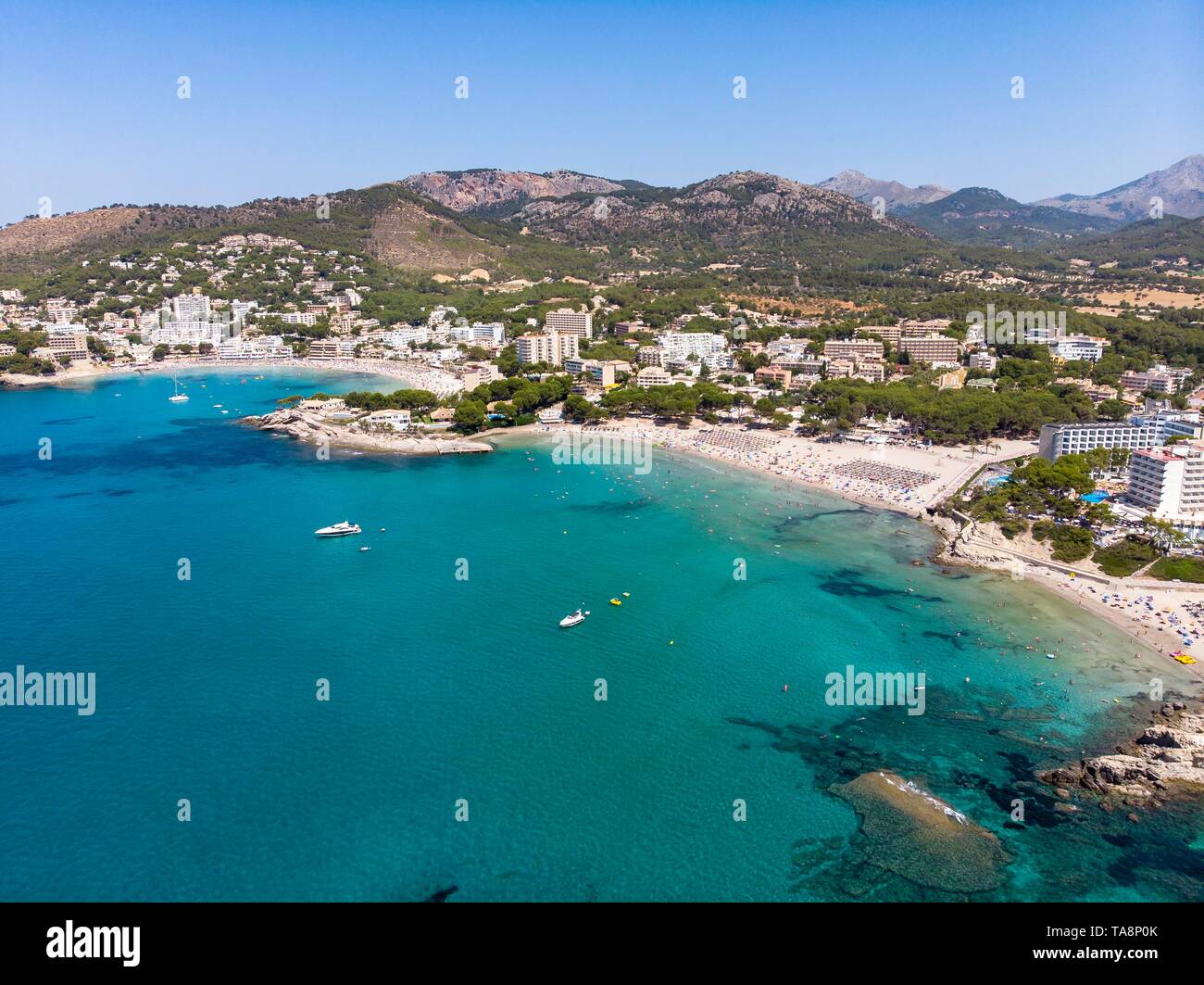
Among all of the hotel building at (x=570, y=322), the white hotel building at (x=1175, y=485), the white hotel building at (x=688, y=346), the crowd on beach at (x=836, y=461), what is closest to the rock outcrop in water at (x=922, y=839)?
the crowd on beach at (x=836, y=461)

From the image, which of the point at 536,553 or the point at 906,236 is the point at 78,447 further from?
the point at 906,236

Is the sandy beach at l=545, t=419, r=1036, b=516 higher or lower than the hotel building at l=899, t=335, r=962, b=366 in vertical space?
lower

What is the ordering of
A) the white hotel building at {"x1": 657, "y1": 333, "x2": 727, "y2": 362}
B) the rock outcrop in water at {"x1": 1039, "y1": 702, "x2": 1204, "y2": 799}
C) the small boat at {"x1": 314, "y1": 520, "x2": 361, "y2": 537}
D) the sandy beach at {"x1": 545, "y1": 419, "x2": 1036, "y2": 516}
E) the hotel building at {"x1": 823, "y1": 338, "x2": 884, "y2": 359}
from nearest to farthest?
the rock outcrop in water at {"x1": 1039, "y1": 702, "x2": 1204, "y2": 799}, the small boat at {"x1": 314, "y1": 520, "x2": 361, "y2": 537}, the sandy beach at {"x1": 545, "y1": 419, "x2": 1036, "y2": 516}, the hotel building at {"x1": 823, "y1": 338, "x2": 884, "y2": 359}, the white hotel building at {"x1": 657, "y1": 333, "x2": 727, "y2": 362}

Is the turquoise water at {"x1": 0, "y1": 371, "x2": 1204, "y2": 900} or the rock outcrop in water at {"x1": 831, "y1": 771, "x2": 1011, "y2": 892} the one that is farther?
the turquoise water at {"x1": 0, "y1": 371, "x2": 1204, "y2": 900}

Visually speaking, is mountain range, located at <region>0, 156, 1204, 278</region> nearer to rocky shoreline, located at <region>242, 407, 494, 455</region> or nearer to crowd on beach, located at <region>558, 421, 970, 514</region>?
crowd on beach, located at <region>558, 421, 970, 514</region>

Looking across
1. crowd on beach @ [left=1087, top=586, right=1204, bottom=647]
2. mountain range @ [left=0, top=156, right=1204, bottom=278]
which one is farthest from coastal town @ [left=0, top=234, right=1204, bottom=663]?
mountain range @ [left=0, top=156, right=1204, bottom=278]

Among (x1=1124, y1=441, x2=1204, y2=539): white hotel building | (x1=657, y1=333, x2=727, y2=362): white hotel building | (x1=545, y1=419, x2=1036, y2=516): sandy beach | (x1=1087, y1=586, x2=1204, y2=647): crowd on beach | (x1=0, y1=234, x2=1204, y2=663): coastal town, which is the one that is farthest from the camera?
(x1=657, y1=333, x2=727, y2=362): white hotel building
